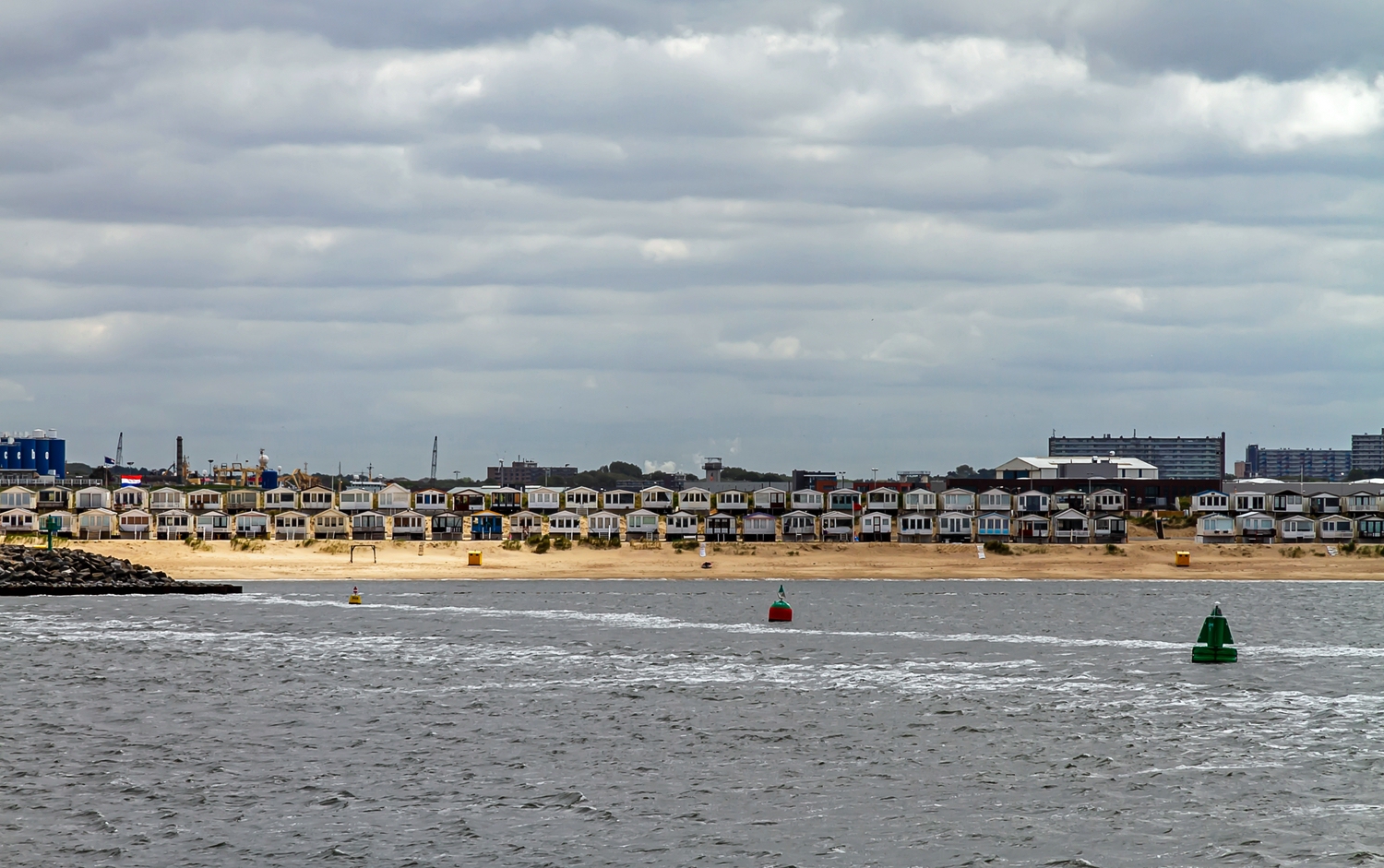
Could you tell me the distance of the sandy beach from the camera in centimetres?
10723

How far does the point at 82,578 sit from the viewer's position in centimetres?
8769

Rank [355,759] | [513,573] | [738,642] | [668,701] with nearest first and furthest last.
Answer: [355,759] < [668,701] < [738,642] < [513,573]

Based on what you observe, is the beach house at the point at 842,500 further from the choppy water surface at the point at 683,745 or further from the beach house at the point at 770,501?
the choppy water surface at the point at 683,745

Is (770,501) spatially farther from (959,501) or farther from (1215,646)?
(1215,646)

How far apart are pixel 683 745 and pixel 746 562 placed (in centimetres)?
8451

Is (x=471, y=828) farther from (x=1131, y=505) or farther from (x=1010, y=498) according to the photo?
(x=1131, y=505)

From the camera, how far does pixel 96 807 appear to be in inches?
1051

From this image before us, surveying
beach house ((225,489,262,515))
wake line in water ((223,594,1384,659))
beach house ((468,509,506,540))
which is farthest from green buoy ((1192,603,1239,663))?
beach house ((225,489,262,515))

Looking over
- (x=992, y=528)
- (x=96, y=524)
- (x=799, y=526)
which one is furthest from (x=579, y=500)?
(x=96, y=524)

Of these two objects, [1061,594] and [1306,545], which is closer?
[1061,594]

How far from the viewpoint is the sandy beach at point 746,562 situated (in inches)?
4221

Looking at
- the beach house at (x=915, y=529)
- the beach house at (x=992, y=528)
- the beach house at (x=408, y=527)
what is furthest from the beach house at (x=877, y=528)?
the beach house at (x=408, y=527)

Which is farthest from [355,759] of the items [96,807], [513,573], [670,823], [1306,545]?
[1306,545]

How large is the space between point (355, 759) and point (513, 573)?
2954 inches
